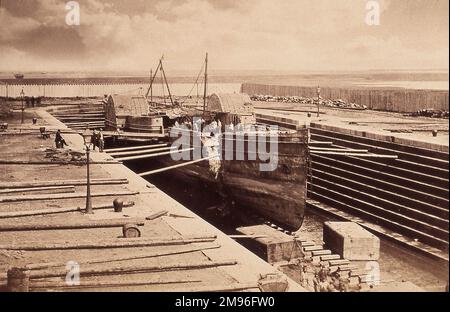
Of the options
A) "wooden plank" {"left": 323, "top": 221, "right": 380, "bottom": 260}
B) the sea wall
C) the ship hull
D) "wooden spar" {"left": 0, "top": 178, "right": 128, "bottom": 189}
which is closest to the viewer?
"wooden spar" {"left": 0, "top": 178, "right": 128, "bottom": 189}

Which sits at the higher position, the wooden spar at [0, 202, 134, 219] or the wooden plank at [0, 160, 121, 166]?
the wooden plank at [0, 160, 121, 166]

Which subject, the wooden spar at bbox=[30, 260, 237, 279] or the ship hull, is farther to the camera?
the ship hull

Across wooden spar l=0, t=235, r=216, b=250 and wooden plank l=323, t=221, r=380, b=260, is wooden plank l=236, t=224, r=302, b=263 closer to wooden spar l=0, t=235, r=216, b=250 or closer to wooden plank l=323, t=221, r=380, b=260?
wooden plank l=323, t=221, r=380, b=260

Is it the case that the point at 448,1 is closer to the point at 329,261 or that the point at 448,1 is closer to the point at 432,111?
the point at 329,261

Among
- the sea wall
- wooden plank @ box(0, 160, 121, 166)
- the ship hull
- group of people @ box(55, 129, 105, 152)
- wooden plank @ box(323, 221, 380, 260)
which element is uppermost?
the sea wall

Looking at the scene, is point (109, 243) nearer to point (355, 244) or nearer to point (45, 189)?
point (45, 189)

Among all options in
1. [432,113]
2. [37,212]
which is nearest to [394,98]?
[432,113]

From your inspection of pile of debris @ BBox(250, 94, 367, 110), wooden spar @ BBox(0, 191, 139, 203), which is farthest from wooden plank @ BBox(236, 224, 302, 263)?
pile of debris @ BBox(250, 94, 367, 110)

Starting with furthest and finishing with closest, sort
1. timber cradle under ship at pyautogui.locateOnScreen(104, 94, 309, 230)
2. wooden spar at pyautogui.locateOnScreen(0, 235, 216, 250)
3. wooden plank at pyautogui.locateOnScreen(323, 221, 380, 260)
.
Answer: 1. timber cradle under ship at pyautogui.locateOnScreen(104, 94, 309, 230)
2. wooden plank at pyautogui.locateOnScreen(323, 221, 380, 260)
3. wooden spar at pyautogui.locateOnScreen(0, 235, 216, 250)
